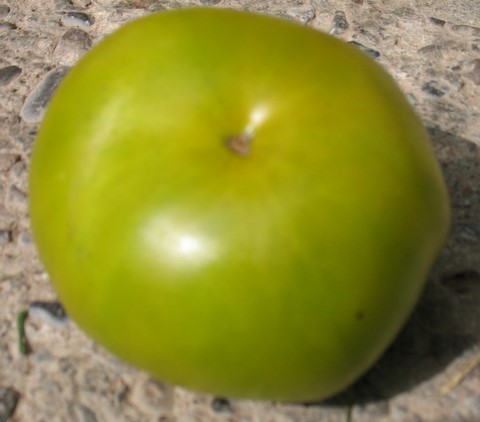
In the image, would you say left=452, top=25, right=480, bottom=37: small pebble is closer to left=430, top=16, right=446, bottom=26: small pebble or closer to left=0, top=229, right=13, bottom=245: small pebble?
left=430, top=16, right=446, bottom=26: small pebble

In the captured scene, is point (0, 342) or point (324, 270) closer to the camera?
point (324, 270)

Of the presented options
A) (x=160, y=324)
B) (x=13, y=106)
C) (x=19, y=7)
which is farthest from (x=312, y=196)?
(x=19, y=7)

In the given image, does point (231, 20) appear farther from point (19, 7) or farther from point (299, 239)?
point (19, 7)

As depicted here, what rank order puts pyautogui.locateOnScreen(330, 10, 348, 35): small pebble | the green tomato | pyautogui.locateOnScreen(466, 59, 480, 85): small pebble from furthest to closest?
pyautogui.locateOnScreen(330, 10, 348, 35): small pebble
pyautogui.locateOnScreen(466, 59, 480, 85): small pebble
the green tomato

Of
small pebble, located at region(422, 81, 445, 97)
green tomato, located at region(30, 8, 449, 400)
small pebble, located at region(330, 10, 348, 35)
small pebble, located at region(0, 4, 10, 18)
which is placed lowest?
small pebble, located at region(0, 4, 10, 18)

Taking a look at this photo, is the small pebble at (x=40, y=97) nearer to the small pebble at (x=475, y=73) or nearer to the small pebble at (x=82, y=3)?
the small pebble at (x=82, y=3)

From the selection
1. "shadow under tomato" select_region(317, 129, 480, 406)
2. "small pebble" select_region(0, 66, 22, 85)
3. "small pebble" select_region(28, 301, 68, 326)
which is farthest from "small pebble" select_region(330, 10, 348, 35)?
"small pebble" select_region(28, 301, 68, 326)

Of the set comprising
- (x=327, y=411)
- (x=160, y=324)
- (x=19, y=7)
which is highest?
(x=160, y=324)

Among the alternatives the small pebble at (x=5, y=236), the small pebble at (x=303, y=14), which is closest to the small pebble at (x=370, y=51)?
the small pebble at (x=303, y=14)
